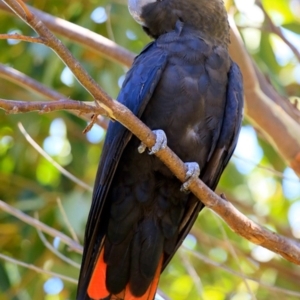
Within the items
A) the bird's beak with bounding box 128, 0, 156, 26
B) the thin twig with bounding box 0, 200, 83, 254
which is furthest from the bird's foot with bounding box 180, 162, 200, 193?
the bird's beak with bounding box 128, 0, 156, 26

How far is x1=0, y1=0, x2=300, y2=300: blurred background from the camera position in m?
3.12

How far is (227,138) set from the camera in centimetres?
232

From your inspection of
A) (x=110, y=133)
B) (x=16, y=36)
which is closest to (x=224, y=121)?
(x=110, y=133)

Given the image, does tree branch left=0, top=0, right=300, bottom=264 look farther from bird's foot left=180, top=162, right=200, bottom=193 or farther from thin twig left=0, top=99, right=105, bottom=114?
thin twig left=0, top=99, right=105, bottom=114

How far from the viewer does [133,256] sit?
236 centimetres

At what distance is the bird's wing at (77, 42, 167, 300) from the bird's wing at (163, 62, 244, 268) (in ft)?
0.89

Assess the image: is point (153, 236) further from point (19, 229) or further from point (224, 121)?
point (19, 229)

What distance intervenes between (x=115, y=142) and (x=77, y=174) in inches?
48.2

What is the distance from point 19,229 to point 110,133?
1217 millimetres

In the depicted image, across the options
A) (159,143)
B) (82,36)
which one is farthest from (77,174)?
(159,143)

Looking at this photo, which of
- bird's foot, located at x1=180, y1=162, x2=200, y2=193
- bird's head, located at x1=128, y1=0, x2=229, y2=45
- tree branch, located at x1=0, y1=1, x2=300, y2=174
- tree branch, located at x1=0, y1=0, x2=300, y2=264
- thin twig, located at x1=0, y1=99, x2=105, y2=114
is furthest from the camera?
tree branch, located at x1=0, y1=1, x2=300, y2=174

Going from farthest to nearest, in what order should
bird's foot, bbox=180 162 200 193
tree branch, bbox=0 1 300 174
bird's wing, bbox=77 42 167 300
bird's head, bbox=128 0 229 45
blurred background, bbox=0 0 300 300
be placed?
1. blurred background, bbox=0 0 300 300
2. tree branch, bbox=0 1 300 174
3. bird's head, bbox=128 0 229 45
4. bird's wing, bbox=77 42 167 300
5. bird's foot, bbox=180 162 200 193

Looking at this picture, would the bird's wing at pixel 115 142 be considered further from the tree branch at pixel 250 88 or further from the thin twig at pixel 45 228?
the tree branch at pixel 250 88

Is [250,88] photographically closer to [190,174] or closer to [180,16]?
[180,16]
